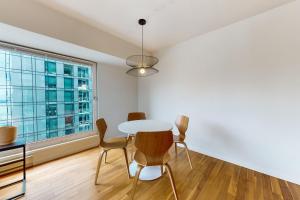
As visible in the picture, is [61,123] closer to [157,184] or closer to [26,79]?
[26,79]

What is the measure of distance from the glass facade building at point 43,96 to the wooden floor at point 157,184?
0.75 meters

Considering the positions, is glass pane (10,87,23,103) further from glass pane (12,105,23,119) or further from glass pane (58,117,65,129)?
glass pane (58,117,65,129)

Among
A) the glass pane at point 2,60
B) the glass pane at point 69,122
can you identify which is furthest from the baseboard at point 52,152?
the glass pane at point 2,60

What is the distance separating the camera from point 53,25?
6.70 ft

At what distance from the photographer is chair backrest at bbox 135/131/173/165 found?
147 centimetres

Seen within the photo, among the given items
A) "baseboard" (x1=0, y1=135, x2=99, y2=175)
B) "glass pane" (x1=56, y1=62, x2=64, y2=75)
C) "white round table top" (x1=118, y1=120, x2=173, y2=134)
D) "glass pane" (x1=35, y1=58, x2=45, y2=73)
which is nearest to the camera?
"white round table top" (x1=118, y1=120, x2=173, y2=134)

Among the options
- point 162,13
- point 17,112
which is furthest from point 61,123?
point 162,13

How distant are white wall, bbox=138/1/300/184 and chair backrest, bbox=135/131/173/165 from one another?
5.37 ft

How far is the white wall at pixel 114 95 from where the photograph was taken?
138 inches

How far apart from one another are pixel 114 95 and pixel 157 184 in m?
2.51

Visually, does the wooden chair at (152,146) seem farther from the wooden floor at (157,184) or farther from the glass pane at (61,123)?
the glass pane at (61,123)

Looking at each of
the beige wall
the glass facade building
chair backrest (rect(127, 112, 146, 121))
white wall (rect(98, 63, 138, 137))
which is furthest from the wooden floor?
the beige wall

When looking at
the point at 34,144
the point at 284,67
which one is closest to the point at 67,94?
the point at 34,144

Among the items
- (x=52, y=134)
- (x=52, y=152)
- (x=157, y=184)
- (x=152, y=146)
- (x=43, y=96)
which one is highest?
(x=43, y=96)
